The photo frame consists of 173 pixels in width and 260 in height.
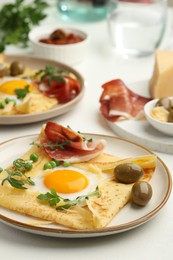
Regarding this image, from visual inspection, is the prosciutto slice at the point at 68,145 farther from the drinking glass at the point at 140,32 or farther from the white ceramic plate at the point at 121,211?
the drinking glass at the point at 140,32

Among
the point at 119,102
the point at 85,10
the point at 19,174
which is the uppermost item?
the point at 19,174

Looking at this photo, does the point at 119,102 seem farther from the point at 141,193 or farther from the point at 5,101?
the point at 141,193

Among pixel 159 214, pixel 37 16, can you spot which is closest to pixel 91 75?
pixel 37 16

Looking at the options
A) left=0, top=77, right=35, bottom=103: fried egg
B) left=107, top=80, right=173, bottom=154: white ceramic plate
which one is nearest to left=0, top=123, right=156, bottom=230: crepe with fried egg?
left=107, top=80, right=173, bottom=154: white ceramic plate

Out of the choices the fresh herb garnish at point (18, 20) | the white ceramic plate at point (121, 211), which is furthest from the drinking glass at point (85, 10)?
the white ceramic plate at point (121, 211)

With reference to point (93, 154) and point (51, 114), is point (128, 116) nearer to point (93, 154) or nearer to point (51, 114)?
point (51, 114)

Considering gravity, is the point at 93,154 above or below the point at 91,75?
above

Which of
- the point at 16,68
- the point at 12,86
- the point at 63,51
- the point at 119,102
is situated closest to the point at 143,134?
the point at 119,102
